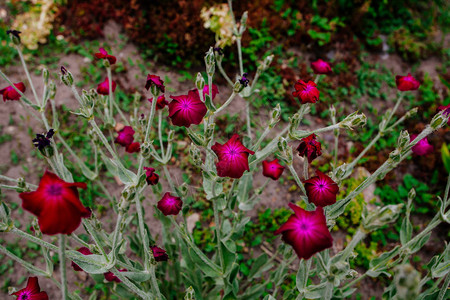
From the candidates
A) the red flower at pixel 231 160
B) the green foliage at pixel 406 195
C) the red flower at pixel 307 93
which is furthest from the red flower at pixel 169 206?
the green foliage at pixel 406 195

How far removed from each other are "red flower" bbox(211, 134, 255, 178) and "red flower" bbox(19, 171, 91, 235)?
1.86 feet

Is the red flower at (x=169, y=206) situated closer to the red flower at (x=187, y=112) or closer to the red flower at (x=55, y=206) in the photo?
the red flower at (x=187, y=112)

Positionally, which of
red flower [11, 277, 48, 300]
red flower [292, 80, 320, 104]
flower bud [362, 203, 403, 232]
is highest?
red flower [292, 80, 320, 104]

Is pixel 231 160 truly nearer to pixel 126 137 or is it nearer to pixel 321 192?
pixel 321 192

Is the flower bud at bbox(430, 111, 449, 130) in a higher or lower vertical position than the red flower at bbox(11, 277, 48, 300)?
higher

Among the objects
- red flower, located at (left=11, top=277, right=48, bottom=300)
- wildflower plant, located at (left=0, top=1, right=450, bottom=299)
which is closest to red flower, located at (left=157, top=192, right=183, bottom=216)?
wildflower plant, located at (left=0, top=1, right=450, bottom=299)

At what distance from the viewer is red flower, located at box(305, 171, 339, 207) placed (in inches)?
52.8

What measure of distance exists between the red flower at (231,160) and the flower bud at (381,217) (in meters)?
0.51

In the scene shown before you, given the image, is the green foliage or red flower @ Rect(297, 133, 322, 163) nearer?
red flower @ Rect(297, 133, 322, 163)

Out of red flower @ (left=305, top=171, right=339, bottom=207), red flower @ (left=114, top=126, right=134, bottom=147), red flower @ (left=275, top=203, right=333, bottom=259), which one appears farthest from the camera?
red flower @ (left=114, top=126, right=134, bottom=147)

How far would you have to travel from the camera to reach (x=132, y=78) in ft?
12.7

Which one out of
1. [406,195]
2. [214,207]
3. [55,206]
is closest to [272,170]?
[214,207]

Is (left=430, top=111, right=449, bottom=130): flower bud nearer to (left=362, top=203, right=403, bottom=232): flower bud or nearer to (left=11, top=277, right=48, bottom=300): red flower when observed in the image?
(left=362, top=203, right=403, bottom=232): flower bud

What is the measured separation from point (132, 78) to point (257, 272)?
Result: 2.68 metres
